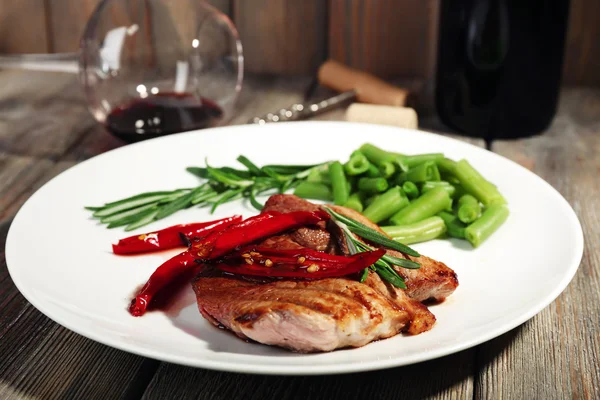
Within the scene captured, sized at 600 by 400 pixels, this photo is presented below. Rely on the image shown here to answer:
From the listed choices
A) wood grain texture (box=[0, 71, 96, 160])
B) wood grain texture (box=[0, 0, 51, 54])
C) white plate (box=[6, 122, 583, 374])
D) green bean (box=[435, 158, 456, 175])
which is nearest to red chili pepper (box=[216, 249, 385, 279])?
white plate (box=[6, 122, 583, 374])

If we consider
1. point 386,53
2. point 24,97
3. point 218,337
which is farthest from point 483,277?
point 24,97

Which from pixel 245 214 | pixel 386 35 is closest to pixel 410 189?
pixel 245 214

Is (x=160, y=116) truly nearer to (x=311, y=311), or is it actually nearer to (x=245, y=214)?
(x=245, y=214)

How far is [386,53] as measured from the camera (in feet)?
9.46

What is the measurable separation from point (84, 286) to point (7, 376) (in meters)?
0.20

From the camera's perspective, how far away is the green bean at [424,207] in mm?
1545

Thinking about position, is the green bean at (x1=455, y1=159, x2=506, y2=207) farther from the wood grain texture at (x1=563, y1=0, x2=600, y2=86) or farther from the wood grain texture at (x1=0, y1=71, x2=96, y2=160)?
the wood grain texture at (x1=563, y1=0, x2=600, y2=86)

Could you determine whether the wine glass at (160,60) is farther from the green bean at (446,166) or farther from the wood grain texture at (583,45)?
the wood grain texture at (583,45)

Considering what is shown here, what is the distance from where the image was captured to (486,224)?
4.85ft

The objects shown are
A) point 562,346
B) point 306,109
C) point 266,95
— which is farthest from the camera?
point 266,95

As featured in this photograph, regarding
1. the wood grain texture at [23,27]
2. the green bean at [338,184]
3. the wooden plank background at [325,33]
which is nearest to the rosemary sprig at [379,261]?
the green bean at [338,184]

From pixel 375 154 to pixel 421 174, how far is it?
16 centimetres

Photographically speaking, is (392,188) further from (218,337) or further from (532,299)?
(218,337)

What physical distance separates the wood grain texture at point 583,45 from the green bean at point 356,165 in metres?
1.43
